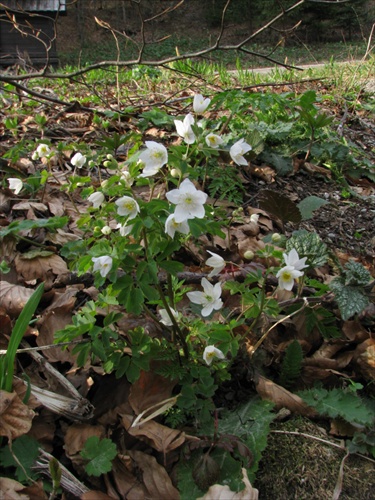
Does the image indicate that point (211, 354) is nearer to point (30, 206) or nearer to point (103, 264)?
point (103, 264)

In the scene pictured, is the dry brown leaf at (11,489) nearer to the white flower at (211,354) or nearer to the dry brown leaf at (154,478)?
the dry brown leaf at (154,478)

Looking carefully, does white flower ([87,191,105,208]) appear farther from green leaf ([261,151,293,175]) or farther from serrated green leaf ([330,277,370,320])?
green leaf ([261,151,293,175])

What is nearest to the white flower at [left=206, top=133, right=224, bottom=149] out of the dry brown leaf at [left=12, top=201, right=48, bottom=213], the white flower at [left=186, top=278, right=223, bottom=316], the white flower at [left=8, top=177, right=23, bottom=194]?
the white flower at [left=186, top=278, right=223, bottom=316]

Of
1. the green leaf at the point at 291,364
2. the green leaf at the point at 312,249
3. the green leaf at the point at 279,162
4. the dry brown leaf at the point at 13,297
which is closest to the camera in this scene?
the green leaf at the point at 291,364

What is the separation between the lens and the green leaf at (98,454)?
1.16m

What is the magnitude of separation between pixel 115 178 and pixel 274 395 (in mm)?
811

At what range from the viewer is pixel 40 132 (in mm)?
3221

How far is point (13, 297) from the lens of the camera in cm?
172

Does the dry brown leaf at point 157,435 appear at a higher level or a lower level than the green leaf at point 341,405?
lower

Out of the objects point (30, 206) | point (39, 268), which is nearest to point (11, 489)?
point (39, 268)

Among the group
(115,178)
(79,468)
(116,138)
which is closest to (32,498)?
(79,468)

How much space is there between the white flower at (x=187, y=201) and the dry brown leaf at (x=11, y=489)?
752 mm

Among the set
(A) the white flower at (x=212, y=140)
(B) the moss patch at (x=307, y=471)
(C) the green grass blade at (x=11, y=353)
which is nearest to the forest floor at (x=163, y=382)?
(B) the moss patch at (x=307, y=471)

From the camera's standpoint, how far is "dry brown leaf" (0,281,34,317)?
→ 5.52 feet
